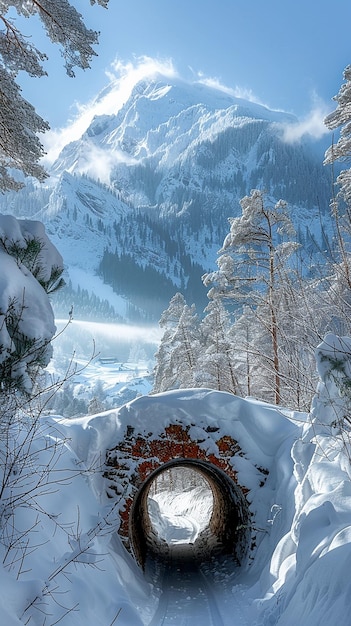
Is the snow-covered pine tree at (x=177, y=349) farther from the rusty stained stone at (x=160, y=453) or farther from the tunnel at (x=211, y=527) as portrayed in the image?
the rusty stained stone at (x=160, y=453)

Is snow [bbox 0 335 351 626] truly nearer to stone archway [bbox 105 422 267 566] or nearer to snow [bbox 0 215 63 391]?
stone archway [bbox 105 422 267 566]

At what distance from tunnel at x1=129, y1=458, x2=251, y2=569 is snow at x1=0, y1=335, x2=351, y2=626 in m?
0.74

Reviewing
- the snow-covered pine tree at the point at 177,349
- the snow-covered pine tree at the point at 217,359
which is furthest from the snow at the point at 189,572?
the snow-covered pine tree at the point at 177,349

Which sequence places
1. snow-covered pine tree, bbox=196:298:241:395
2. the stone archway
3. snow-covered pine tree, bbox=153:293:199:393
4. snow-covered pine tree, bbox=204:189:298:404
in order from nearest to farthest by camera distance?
the stone archway → snow-covered pine tree, bbox=204:189:298:404 → snow-covered pine tree, bbox=196:298:241:395 → snow-covered pine tree, bbox=153:293:199:393

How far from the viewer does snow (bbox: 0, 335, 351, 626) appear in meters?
4.67

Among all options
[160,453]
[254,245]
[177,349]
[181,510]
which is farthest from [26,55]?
[181,510]

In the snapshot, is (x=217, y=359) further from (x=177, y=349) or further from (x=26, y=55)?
(x=26, y=55)

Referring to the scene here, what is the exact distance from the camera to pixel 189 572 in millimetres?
10891

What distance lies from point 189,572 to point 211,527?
12.3 feet

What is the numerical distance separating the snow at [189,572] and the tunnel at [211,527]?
735mm

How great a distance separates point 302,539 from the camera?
566 cm

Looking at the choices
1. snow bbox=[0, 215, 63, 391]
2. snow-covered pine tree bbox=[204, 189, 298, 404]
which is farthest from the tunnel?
snow bbox=[0, 215, 63, 391]

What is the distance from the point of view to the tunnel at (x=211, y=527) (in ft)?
32.0

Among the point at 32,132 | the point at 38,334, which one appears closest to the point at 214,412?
the point at 38,334
